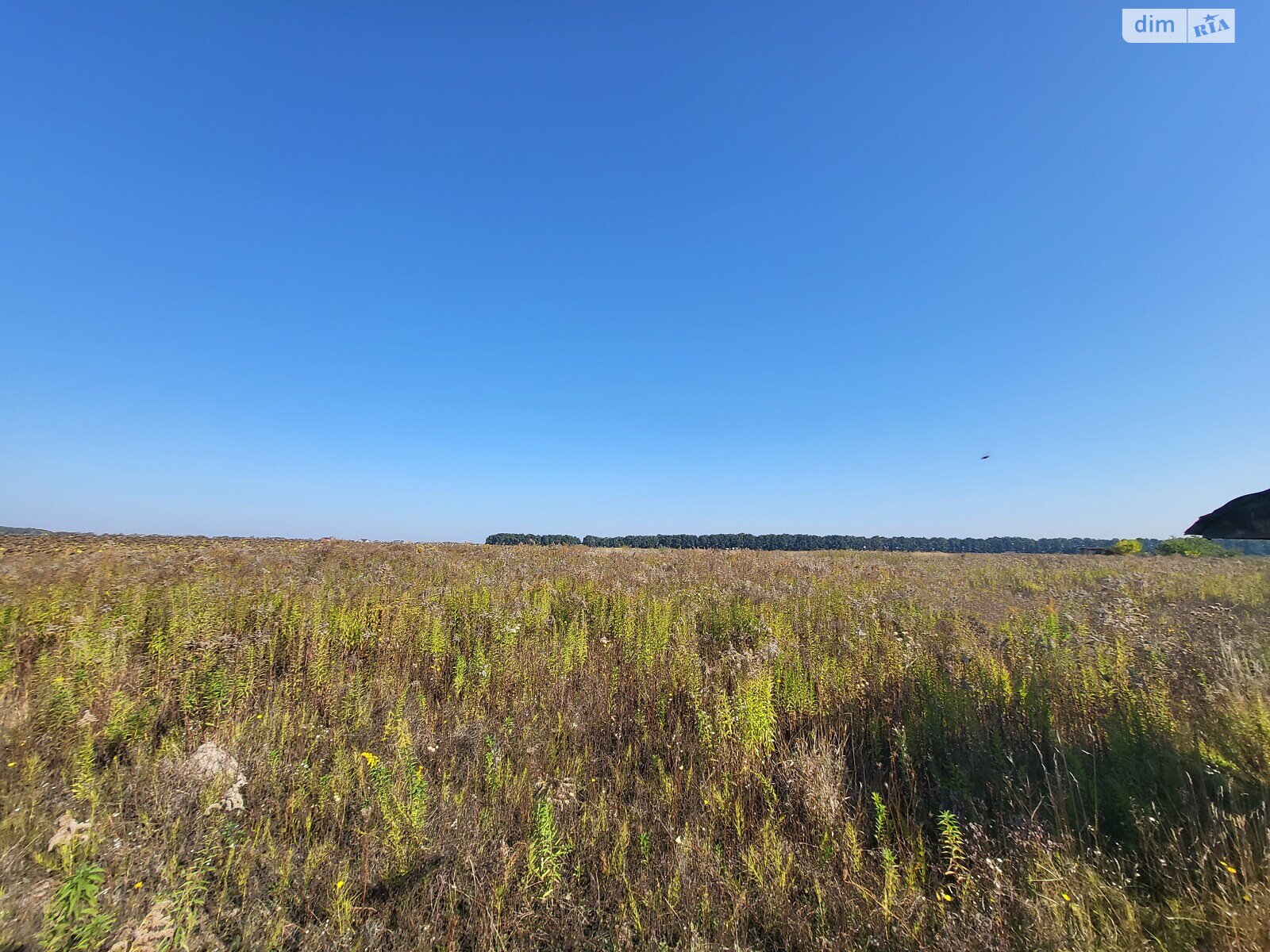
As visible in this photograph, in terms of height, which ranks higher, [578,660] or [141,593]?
[141,593]

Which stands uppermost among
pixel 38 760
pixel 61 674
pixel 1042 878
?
pixel 61 674

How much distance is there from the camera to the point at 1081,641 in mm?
5938

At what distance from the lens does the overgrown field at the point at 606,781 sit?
2.28 m

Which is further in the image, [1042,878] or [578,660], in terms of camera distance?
[578,660]

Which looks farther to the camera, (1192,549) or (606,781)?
(1192,549)

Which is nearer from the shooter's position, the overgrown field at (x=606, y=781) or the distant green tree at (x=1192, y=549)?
the overgrown field at (x=606, y=781)

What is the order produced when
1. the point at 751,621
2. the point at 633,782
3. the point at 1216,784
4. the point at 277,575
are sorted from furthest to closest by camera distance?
the point at 277,575
the point at 751,621
the point at 633,782
the point at 1216,784

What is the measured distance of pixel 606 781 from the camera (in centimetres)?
346

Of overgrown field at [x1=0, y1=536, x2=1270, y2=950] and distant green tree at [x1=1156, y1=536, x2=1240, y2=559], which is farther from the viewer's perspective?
distant green tree at [x1=1156, y1=536, x2=1240, y2=559]

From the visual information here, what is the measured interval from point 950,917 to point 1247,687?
422 cm

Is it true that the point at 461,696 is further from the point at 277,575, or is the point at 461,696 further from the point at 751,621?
the point at 277,575

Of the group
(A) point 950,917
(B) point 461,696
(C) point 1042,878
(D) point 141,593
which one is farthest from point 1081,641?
(D) point 141,593

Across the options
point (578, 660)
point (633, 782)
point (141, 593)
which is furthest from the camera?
point (141, 593)

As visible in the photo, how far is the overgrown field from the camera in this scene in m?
2.28
